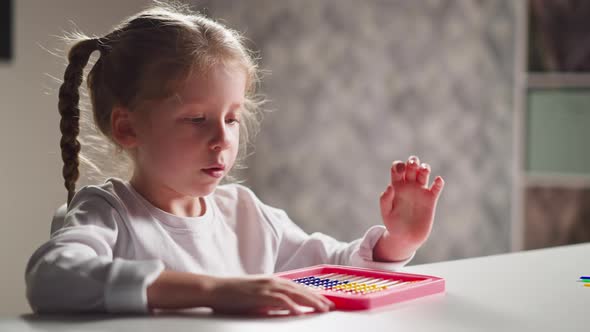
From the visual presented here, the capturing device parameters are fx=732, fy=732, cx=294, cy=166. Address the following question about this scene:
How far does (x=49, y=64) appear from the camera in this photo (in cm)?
226

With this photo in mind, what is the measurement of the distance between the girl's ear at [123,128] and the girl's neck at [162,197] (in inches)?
1.9

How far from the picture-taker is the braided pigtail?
98 centimetres

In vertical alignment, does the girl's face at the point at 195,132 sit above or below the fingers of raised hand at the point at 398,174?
above

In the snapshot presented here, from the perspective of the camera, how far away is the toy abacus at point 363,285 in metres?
0.64

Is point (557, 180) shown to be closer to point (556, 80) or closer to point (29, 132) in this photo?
point (556, 80)

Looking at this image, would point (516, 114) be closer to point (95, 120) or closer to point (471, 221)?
point (471, 221)

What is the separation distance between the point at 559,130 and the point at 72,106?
215 centimetres

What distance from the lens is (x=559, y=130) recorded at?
2709mm

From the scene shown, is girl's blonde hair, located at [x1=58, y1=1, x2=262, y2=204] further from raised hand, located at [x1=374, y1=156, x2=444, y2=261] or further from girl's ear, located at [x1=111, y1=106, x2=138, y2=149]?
raised hand, located at [x1=374, y1=156, x2=444, y2=261]

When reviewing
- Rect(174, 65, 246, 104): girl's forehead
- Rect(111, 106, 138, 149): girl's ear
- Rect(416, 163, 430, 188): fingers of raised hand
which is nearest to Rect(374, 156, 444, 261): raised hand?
Rect(416, 163, 430, 188): fingers of raised hand

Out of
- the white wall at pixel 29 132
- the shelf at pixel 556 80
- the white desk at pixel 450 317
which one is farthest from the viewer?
the shelf at pixel 556 80

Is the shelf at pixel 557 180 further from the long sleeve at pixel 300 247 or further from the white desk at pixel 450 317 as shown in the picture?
the white desk at pixel 450 317

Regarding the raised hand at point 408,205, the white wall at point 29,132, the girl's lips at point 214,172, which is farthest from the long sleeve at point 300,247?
the white wall at point 29,132

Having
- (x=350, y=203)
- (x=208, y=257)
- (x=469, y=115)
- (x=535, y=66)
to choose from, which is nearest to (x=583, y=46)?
(x=535, y=66)
